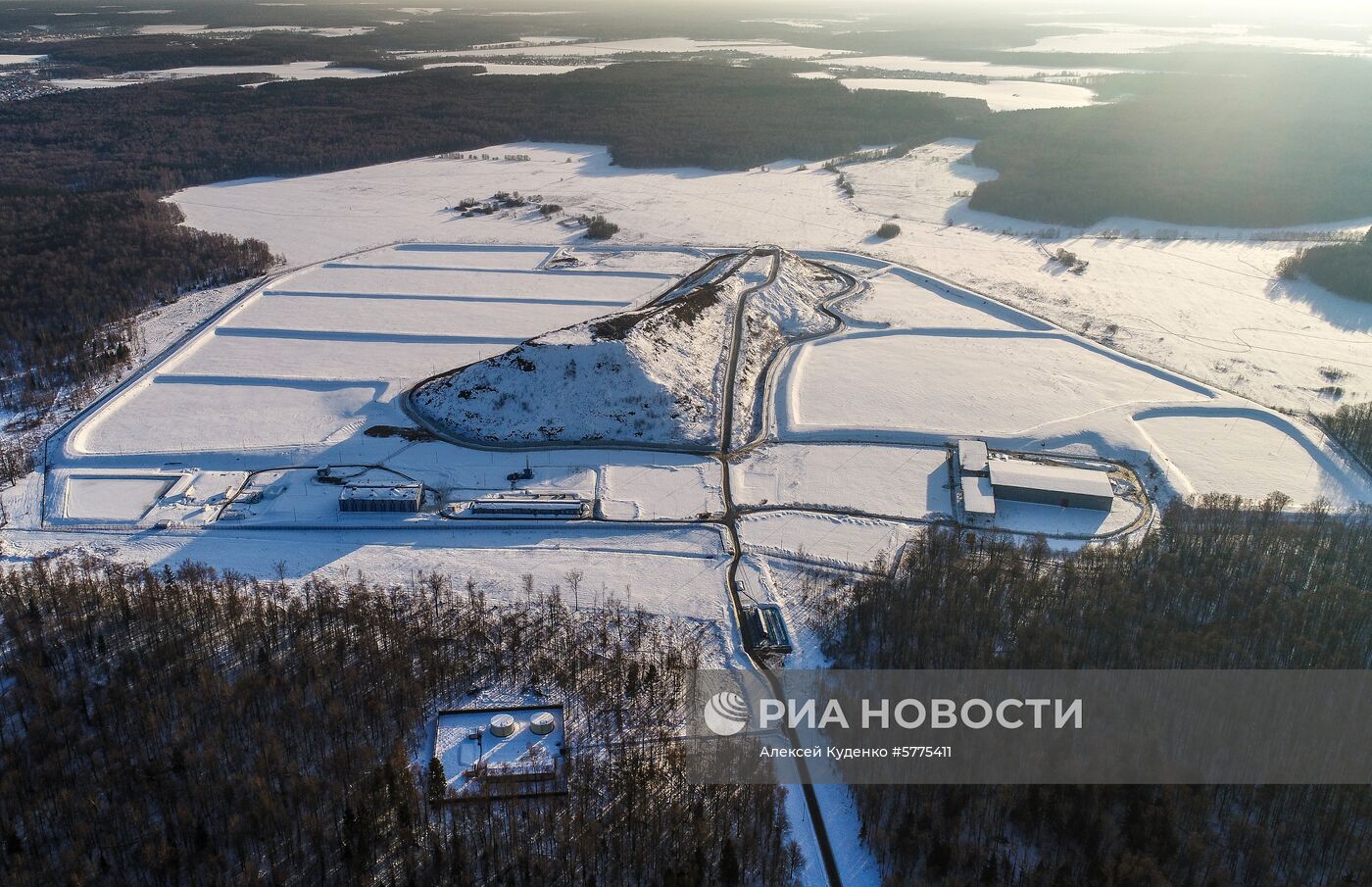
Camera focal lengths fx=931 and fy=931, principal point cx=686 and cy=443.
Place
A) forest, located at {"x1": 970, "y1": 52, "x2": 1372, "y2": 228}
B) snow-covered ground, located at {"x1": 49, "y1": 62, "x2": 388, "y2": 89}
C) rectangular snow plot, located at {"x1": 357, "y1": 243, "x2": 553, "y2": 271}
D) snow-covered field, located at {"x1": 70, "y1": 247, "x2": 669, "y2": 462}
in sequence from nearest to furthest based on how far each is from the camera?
snow-covered field, located at {"x1": 70, "y1": 247, "x2": 669, "y2": 462} < rectangular snow plot, located at {"x1": 357, "y1": 243, "x2": 553, "y2": 271} < forest, located at {"x1": 970, "y1": 52, "x2": 1372, "y2": 228} < snow-covered ground, located at {"x1": 49, "y1": 62, "x2": 388, "y2": 89}

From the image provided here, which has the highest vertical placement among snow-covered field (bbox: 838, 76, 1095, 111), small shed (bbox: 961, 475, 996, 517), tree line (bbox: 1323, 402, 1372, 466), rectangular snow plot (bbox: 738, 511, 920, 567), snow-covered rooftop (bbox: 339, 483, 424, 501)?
snow-covered field (bbox: 838, 76, 1095, 111)

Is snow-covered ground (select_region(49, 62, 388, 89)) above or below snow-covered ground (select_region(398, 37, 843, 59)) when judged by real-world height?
below

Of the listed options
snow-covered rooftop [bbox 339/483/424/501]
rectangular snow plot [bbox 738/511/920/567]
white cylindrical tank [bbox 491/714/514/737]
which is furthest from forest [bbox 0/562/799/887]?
rectangular snow plot [bbox 738/511/920/567]

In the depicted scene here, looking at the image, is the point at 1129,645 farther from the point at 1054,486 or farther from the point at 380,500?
the point at 380,500

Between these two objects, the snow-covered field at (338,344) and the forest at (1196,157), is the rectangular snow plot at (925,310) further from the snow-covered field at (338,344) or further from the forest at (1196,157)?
Result: the forest at (1196,157)

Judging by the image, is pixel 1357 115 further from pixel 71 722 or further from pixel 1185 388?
pixel 71 722

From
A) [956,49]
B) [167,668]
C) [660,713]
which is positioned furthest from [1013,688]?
[956,49]

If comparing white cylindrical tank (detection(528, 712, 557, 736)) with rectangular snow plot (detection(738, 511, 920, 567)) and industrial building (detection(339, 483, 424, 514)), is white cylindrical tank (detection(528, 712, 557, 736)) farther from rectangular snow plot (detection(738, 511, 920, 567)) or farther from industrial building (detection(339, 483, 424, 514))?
industrial building (detection(339, 483, 424, 514))

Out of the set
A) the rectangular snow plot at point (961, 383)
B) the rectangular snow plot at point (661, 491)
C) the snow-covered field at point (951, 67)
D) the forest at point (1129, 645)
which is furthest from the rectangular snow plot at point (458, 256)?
the snow-covered field at point (951, 67)
